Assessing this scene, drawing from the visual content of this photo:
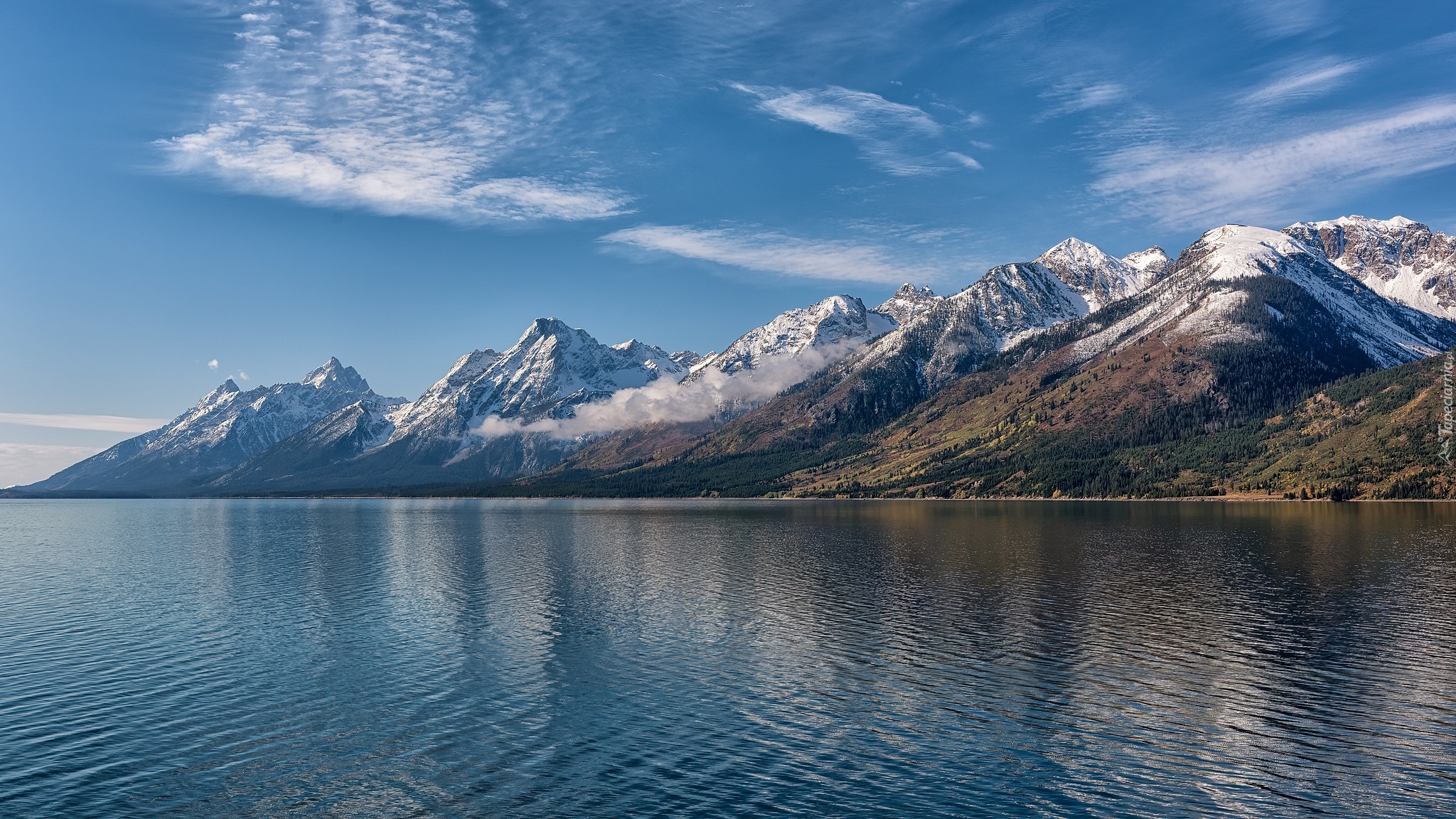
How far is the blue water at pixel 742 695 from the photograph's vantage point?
37.4 m

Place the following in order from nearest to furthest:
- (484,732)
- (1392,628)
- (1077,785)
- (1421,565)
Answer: (1077,785)
(484,732)
(1392,628)
(1421,565)

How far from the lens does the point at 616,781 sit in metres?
39.0

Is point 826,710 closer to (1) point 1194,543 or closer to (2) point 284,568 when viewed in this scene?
(2) point 284,568

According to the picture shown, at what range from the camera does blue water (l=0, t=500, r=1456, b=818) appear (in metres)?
37.4

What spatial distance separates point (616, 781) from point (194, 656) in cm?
4590

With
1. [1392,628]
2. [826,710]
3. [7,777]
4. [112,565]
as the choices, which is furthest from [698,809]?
[112,565]

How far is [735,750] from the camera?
42844mm

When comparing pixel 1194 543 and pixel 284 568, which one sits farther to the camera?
pixel 1194 543

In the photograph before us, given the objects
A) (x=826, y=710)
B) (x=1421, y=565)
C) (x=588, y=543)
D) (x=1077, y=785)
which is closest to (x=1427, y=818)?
(x=1077, y=785)

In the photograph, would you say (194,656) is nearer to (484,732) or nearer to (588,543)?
(484,732)

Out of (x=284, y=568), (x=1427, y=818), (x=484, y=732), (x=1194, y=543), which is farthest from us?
(x=1194, y=543)

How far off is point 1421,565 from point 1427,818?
101 meters

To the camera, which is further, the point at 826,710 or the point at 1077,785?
the point at 826,710

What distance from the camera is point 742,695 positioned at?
5309cm
